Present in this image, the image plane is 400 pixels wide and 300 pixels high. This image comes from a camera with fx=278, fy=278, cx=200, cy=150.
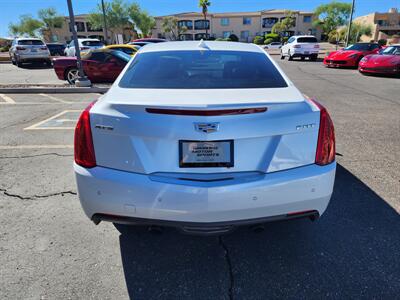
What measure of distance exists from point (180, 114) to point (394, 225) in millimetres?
2340

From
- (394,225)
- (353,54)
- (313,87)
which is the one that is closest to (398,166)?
(394,225)

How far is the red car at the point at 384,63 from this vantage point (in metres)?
13.1

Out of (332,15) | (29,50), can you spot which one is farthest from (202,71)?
(332,15)

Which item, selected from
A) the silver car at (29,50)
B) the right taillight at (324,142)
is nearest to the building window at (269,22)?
the silver car at (29,50)

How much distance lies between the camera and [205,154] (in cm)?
180

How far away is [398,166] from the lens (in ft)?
12.7

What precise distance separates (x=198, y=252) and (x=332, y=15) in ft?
295

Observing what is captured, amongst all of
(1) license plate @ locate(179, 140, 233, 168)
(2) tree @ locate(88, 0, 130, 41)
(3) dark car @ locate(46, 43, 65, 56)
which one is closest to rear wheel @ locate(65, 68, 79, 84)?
(1) license plate @ locate(179, 140, 233, 168)

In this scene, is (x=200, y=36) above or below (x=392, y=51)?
above

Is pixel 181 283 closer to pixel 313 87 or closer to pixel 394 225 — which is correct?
pixel 394 225

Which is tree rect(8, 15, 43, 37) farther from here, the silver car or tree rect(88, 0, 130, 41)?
the silver car

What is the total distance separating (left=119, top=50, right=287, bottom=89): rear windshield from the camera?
7.64 feet

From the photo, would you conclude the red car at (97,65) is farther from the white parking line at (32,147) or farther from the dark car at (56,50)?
the dark car at (56,50)

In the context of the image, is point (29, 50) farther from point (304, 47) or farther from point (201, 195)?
point (201, 195)
